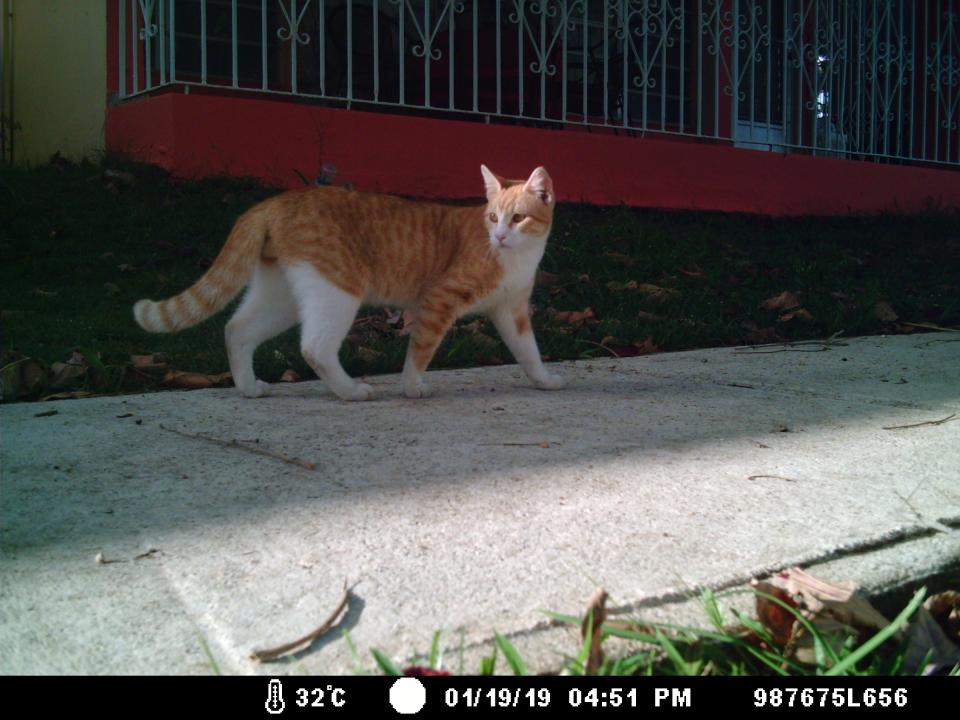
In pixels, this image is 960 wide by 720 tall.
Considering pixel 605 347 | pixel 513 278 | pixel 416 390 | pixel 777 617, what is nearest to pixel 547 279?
pixel 605 347

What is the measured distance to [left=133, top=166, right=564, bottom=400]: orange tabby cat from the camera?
3416 mm

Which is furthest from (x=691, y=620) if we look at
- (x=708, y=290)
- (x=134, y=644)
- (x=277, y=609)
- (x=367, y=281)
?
(x=708, y=290)

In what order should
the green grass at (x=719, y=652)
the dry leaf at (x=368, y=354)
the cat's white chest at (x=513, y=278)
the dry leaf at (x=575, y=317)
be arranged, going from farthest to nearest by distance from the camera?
the dry leaf at (x=575, y=317) < the dry leaf at (x=368, y=354) < the cat's white chest at (x=513, y=278) < the green grass at (x=719, y=652)

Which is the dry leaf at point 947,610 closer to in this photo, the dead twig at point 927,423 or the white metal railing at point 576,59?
the dead twig at point 927,423

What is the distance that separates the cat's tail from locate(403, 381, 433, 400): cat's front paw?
737mm

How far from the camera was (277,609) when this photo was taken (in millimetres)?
1496

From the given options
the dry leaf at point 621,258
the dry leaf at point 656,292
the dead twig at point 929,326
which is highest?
the dry leaf at point 621,258

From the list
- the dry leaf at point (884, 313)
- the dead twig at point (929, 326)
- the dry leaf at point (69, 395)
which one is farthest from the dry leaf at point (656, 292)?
the dry leaf at point (69, 395)
